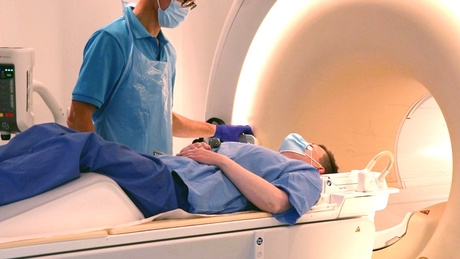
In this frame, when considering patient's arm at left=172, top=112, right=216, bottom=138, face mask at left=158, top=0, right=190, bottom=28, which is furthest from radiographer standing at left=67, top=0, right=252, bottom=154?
patient's arm at left=172, top=112, right=216, bottom=138

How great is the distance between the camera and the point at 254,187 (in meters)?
1.92

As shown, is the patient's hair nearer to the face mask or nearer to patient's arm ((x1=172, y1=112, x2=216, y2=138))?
patient's arm ((x1=172, y1=112, x2=216, y2=138))

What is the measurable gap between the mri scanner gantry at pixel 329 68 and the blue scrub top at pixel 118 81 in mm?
461

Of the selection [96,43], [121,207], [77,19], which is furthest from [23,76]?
[121,207]

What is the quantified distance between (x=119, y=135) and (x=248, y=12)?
842 millimetres

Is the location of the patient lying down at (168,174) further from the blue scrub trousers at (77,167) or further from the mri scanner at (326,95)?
the mri scanner at (326,95)

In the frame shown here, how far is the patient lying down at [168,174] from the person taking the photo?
1646 mm

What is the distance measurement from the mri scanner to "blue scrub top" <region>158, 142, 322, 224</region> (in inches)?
3.0

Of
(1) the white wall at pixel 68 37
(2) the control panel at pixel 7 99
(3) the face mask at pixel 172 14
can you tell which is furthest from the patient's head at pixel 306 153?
(2) the control panel at pixel 7 99

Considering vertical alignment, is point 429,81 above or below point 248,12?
below

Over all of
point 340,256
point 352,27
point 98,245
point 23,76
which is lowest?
point 340,256

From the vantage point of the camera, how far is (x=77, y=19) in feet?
11.2

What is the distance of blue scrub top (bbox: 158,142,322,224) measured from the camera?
6.28 ft

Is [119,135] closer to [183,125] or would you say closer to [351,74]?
[183,125]
